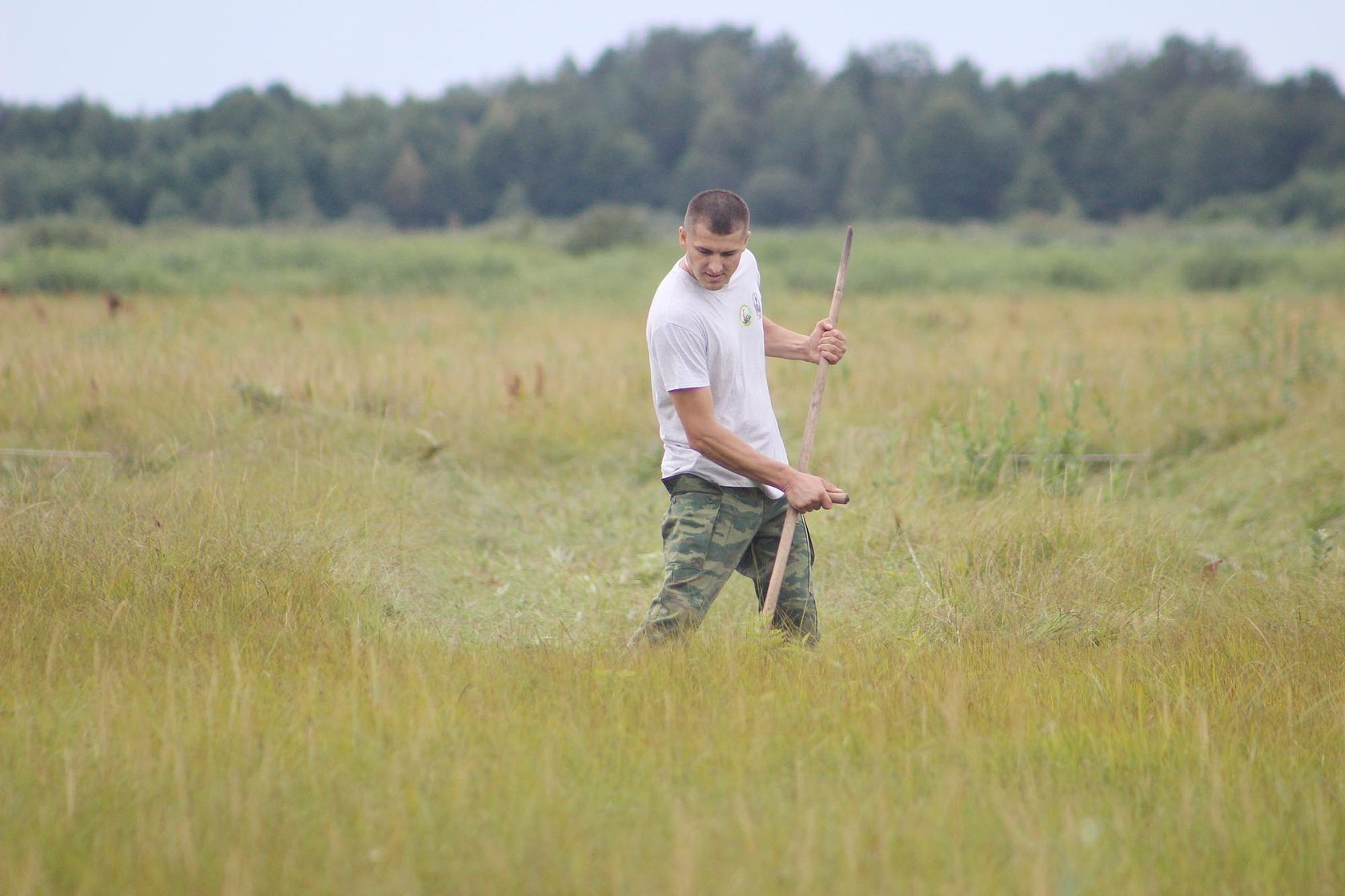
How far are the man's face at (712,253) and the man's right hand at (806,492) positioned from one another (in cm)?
71

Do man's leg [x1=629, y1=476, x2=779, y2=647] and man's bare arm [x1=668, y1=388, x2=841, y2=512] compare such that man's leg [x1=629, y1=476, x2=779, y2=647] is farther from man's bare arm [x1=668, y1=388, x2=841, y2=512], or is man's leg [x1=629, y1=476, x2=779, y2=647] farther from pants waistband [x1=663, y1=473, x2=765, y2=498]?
man's bare arm [x1=668, y1=388, x2=841, y2=512]

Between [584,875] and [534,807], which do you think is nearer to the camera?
[584,875]

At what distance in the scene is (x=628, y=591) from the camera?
5.74 metres

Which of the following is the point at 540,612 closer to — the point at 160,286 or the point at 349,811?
the point at 349,811

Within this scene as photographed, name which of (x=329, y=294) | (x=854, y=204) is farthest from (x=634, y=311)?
(x=854, y=204)

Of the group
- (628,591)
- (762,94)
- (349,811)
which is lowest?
(628,591)

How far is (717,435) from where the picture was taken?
3893mm

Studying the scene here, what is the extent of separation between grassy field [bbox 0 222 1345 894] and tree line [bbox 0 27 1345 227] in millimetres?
38296

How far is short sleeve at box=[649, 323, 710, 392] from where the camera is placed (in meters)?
3.86

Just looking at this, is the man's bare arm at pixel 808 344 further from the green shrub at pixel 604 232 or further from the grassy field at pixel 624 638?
the green shrub at pixel 604 232

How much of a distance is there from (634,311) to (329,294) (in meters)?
6.27

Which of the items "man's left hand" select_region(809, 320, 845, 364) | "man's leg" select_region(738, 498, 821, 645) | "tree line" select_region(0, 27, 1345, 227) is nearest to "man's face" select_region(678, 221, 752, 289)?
"man's left hand" select_region(809, 320, 845, 364)

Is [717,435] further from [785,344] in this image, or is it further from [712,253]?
[785,344]

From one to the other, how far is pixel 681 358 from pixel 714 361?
0.57 feet
